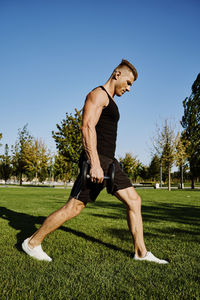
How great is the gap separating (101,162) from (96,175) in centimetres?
30

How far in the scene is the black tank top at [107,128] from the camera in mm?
3150

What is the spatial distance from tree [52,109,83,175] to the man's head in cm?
2464

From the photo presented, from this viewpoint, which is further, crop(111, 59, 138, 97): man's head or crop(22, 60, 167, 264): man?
A: crop(111, 59, 138, 97): man's head

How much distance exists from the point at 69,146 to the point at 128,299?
87.3ft

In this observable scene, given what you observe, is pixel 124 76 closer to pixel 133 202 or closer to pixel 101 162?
pixel 101 162

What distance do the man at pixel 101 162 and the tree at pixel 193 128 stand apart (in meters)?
30.4

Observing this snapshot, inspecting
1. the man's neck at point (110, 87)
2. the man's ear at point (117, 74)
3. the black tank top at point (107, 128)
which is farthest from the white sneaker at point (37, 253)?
the man's ear at point (117, 74)

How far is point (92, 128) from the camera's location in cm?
294

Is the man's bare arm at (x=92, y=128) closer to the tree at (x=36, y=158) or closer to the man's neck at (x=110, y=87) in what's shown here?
the man's neck at (x=110, y=87)

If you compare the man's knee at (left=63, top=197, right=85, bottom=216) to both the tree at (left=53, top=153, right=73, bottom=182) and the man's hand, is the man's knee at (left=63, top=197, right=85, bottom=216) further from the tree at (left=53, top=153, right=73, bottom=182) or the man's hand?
the tree at (left=53, top=153, right=73, bottom=182)

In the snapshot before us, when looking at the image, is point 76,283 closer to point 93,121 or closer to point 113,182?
point 113,182

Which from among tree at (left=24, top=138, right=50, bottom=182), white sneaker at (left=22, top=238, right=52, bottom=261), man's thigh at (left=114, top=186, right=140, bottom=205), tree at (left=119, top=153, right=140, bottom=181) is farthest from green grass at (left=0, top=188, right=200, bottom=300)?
tree at (left=119, top=153, right=140, bottom=181)

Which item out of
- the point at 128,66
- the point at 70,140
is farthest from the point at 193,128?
the point at 128,66

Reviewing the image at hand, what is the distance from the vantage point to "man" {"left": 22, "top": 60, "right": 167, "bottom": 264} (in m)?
2.93
